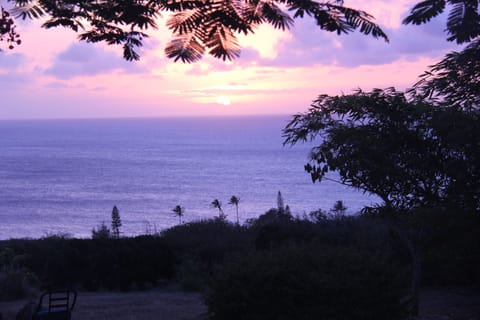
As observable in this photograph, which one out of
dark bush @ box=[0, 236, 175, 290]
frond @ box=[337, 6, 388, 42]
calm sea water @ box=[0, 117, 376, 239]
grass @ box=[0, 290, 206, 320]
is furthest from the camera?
calm sea water @ box=[0, 117, 376, 239]

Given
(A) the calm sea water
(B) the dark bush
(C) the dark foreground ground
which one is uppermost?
(A) the calm sea water

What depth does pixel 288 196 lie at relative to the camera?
68.3m

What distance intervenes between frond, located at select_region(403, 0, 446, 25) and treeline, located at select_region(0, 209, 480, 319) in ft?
15.5

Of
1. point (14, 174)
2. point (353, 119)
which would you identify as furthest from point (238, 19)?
point (14, 174)

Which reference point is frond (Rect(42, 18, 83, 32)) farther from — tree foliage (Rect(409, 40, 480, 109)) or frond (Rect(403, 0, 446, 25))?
tree foliage (Rect(409, 40, 480, 109))

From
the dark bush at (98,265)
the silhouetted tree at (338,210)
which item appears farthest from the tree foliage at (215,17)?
the silhouetted tree at (338,210)

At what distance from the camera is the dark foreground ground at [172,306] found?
37.5ft

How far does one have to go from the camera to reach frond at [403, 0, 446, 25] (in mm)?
3094

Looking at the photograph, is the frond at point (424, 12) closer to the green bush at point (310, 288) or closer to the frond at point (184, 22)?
the frond at point (184, 22)

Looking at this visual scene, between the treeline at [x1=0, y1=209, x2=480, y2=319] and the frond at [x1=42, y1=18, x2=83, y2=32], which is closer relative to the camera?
the frond at [x1=42, y1=18, x2=83, y2=32]

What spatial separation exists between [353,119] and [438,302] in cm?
500

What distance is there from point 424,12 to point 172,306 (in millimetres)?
10515

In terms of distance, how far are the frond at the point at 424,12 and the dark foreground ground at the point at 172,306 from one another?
8363mm

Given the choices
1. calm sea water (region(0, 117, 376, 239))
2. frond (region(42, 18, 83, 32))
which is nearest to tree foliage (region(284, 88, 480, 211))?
frond (region(42, 18, 83, 32))
